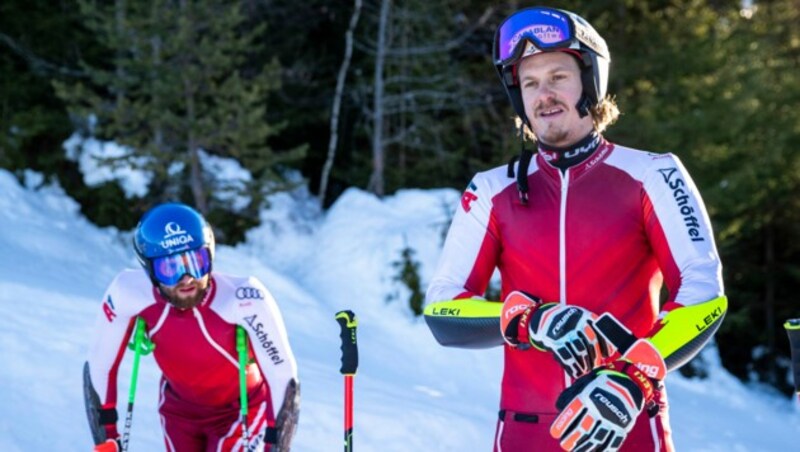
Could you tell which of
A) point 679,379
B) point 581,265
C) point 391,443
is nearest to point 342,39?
point 679,379

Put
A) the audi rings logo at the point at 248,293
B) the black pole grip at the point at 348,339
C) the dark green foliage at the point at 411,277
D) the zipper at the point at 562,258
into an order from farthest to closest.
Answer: the dark green foliage at the point at 411,277 → the audi rings logo at the point at 248,293 → the black pole grip at the point at 348,339 → the zipper at the point at 562,258

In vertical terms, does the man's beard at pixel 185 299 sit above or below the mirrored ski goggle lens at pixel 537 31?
below

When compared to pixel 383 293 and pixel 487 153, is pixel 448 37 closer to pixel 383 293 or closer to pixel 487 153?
pixel 487 153

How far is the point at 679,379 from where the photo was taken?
671 inches

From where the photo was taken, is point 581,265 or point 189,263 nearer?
point 581,265

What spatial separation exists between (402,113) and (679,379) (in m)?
7.49

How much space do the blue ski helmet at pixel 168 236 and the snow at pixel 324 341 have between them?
2883 mm

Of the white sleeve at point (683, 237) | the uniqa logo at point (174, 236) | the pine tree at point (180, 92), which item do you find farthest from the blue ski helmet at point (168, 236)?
the pine tree at point (180, 92)

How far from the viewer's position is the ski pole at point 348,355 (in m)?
4.32

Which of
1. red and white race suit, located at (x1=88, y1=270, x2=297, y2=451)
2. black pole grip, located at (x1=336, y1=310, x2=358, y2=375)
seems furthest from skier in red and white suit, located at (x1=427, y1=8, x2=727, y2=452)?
red and white race suit, located at (x1=88, y1=270, x2=297, y2=451)

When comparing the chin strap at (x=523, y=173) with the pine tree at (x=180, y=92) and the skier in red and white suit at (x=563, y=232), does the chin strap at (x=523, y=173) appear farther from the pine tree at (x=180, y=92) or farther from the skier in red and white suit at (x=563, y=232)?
the pine tree at (x=180, y=92)

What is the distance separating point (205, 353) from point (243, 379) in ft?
0.89

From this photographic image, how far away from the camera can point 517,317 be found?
2.98 meters

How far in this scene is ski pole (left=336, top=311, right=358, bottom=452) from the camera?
4.32 meters
